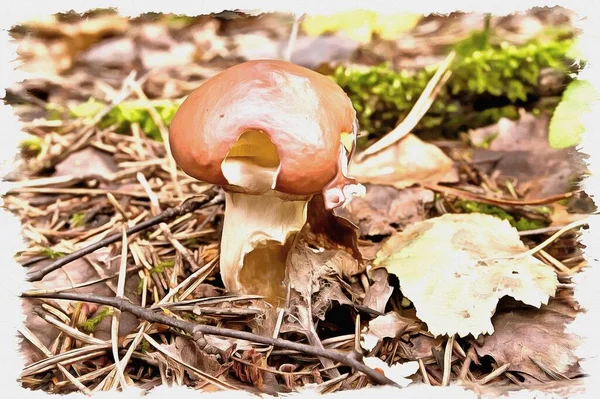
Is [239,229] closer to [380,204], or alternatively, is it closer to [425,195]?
[380,204]

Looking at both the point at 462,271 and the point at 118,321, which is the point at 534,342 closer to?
the point at 462,271

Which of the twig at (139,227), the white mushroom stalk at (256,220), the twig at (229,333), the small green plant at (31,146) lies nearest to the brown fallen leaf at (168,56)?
the small green plant at (31,146)

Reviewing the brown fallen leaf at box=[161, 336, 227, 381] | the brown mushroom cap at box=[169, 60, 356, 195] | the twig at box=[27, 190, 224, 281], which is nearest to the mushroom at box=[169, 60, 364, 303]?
the brown mushroom cap at box=[169, 60, 356, 195]

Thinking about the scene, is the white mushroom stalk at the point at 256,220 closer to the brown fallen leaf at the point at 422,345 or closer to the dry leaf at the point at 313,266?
the dry leaf at the point at 313,266

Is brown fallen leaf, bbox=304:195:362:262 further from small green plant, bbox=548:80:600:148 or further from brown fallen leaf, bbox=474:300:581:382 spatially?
small green plant, bbox=548:80:600:148

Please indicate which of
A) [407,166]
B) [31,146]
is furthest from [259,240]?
[31,146]

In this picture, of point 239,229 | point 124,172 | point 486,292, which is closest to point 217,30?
point 124,172
